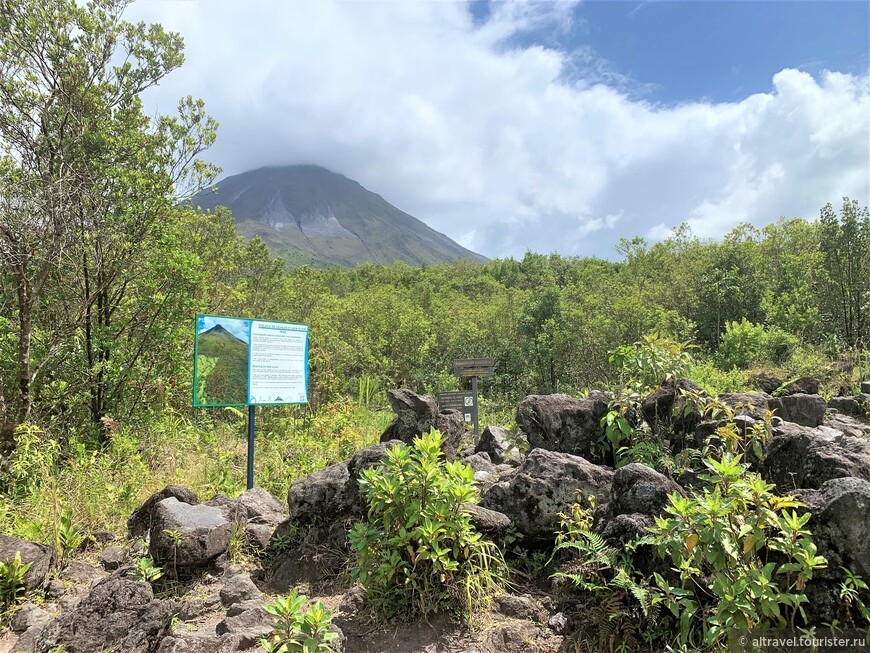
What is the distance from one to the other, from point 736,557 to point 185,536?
3.24 meters

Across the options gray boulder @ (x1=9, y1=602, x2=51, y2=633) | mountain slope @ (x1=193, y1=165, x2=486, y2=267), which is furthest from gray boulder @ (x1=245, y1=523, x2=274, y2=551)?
mountain slope @ (x1=193, y1=165, x2=486, y2=267)

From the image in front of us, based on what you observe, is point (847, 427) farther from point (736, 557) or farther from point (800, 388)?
point (736, 557)

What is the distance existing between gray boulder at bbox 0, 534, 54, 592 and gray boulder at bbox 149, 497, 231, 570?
66 cm

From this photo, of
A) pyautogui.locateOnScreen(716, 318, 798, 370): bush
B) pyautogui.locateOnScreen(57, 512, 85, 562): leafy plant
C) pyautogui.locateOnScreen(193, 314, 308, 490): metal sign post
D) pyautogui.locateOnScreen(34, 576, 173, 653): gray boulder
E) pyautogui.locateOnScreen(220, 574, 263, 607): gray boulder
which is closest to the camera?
pyautogui.locateOnScreen(34, 576, 173, 653): gray boulder

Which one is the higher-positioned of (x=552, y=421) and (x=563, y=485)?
(x=552, y=421)

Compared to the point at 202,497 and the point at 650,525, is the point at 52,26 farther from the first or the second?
the point at 650,525

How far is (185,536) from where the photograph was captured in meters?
3.50

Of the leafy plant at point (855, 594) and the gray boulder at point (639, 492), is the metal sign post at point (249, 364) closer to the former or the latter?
the gray boulder at point (639, 492)

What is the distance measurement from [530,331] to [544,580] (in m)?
13.3

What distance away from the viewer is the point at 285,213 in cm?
17638

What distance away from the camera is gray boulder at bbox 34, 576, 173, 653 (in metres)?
2.63

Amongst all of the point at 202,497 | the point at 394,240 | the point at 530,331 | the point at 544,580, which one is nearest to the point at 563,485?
the point at 544,580

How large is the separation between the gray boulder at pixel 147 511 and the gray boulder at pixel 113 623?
3.90 feet

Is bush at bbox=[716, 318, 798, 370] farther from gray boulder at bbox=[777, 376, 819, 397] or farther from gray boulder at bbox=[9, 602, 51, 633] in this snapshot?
gray boulder at bbox=[9, 602, 51, 633]
